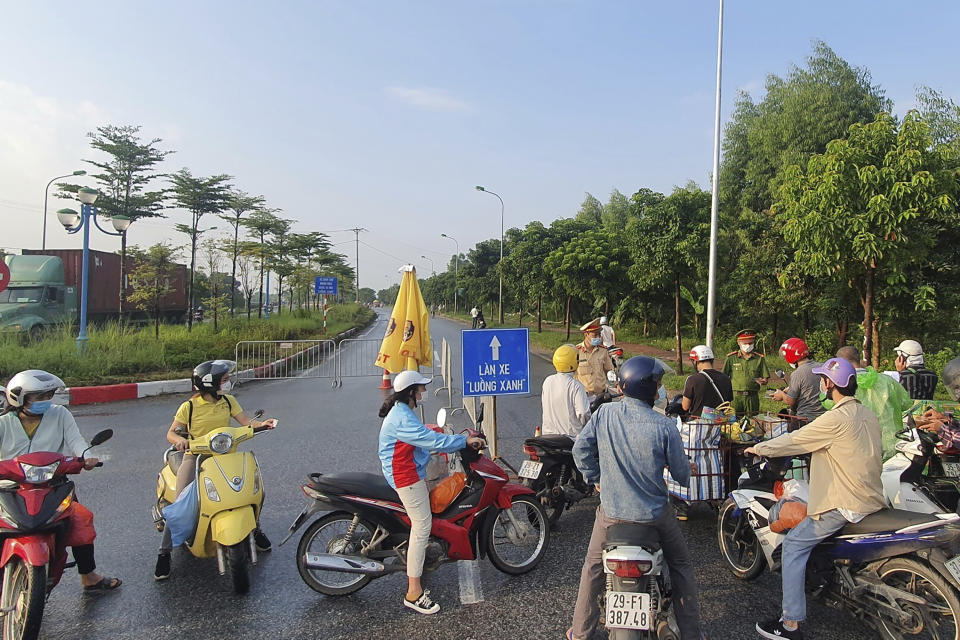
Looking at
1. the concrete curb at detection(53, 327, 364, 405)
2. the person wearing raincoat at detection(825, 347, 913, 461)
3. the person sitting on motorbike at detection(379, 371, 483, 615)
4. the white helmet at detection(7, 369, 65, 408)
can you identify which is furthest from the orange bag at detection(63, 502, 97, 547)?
the concrete curb at detection(53, 327, 364, 405)

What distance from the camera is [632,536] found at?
2.76 metres

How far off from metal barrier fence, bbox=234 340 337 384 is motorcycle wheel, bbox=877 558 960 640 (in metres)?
11.8

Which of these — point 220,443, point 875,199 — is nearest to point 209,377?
point 220,443

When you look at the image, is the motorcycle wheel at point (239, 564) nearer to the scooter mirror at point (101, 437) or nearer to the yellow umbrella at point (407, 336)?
the scooter mirror at point (101, 437)

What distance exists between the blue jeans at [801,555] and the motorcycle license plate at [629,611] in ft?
3.45

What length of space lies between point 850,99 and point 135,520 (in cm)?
2291

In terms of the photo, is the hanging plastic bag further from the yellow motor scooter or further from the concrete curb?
the concrete curb

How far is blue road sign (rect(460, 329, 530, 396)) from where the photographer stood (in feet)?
20.3

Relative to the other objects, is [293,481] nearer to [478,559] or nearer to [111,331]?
[478,559]

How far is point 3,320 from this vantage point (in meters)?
18.8

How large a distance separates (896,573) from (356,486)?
3.10 m

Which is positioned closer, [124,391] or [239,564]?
[239,564]

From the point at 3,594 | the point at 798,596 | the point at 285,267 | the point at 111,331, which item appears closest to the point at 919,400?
the point at 798,596

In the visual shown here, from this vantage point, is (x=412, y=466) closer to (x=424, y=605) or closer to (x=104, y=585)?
(x=424, y=605)
